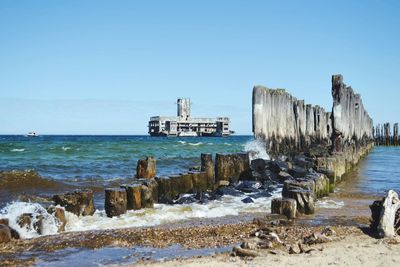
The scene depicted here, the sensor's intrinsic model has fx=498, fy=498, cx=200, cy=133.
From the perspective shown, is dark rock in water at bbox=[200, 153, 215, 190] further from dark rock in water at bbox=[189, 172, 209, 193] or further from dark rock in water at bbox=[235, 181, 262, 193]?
dark rock in water at bbox=[235, 181, 262, 193]

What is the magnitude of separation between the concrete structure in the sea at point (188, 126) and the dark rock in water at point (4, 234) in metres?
106

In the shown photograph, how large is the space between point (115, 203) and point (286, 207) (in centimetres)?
306

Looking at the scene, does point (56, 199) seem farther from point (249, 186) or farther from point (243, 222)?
point (249, 186)

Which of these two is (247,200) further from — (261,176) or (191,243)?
(191,243)

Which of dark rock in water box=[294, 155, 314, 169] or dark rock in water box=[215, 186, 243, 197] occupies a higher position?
dark rock in water box=[294, 155, 314, 169]

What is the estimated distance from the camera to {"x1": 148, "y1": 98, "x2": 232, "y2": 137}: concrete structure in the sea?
114438 millimetres

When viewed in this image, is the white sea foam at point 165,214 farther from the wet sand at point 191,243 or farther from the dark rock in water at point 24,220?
the dark rock in water at point 24,220

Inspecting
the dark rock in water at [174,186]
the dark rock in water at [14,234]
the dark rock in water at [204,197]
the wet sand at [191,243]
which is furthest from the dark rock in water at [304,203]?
the dark rock in water at [14,234]

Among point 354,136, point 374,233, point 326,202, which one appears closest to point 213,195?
point 326,202

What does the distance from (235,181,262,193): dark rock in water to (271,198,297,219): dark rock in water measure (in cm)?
346

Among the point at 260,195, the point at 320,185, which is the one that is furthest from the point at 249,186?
the point at 320,185

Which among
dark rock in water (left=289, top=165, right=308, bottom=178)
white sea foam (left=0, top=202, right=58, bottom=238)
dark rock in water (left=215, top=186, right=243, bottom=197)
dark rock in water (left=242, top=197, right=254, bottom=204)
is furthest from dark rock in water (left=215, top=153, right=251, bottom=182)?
white sea foam (left=0, top=202, right=58, bottom=238)

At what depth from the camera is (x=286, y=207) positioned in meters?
8.66

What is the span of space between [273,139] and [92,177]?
671 centimetres
